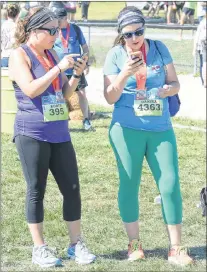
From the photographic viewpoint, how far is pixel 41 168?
5773mm

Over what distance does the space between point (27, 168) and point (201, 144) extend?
5.27 m

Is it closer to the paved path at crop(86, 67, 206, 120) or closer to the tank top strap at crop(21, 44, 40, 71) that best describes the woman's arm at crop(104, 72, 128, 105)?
the tank top strap at crop(21, 44, 40, 71)

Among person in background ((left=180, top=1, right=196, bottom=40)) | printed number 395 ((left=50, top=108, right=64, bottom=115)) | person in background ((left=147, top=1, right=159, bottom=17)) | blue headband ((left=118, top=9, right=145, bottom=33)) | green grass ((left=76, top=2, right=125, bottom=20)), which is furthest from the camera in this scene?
person in background ((left=147, top=1, right=159, bottom=17))

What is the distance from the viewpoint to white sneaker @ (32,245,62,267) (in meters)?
5.81

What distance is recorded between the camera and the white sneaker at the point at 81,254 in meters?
5.92

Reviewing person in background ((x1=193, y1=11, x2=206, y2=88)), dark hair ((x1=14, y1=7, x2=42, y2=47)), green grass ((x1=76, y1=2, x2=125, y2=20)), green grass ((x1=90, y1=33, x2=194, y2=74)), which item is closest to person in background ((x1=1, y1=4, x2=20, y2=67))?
person in background ((x1=193, y1=11, x2=206, y2=88))

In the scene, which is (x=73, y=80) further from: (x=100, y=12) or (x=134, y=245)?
(x=100, y=12)

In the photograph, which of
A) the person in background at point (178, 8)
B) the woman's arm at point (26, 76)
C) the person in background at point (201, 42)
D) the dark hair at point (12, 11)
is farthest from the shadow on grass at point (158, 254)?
the person in background at point (178, 8)

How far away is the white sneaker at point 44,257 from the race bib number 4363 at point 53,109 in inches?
37.1

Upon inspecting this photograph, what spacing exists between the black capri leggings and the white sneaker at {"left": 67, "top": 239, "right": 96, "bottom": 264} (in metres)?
0.30

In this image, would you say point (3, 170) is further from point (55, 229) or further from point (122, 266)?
point (122, 266)

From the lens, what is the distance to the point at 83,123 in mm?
11555

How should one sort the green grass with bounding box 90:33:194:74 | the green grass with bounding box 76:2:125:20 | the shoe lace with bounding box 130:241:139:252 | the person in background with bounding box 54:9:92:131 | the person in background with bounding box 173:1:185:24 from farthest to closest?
the green grass with bounding box 76:2:125:20 < the person in background with bounding box 173:1:185:24 < the green grass with bounding box 90:33:194:74 < the person in background with bounding box 54:9:92:131 < the shoe lace with bounding box 130:241:139:252

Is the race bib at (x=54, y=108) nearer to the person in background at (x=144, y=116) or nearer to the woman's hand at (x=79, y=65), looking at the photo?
the woman's hand at (x=79, y=65)
